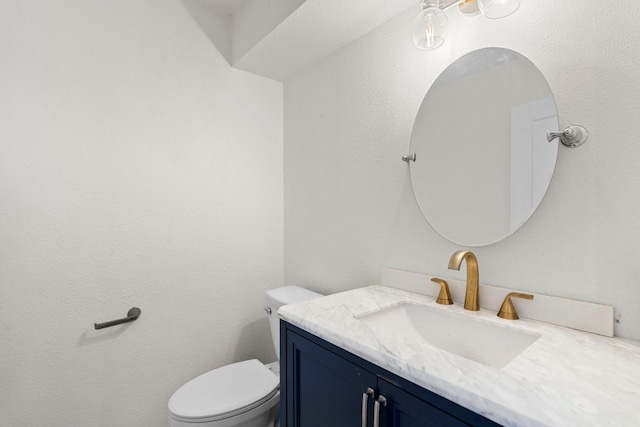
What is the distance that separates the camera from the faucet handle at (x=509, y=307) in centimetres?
89

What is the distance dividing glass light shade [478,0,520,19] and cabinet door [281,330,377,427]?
1116 millimetres

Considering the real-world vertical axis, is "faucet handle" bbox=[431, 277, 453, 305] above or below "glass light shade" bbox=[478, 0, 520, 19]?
below

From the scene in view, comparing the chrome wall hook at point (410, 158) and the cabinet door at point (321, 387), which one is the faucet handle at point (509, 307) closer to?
the cabinet door at point (321, 387)

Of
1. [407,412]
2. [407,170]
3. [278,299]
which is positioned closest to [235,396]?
[278,299]

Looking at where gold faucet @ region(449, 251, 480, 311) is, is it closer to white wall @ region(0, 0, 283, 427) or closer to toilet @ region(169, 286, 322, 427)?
toilet @ region(169, 286, 322, 427)

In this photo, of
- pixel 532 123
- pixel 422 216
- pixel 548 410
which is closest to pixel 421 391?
Answer: pixel 548 410

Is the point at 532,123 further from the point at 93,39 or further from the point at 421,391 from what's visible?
the point at 93,39

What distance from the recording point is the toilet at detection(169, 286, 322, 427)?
1.19 metres

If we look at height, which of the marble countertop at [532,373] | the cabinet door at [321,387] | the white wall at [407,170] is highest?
the white wall at [407,170]

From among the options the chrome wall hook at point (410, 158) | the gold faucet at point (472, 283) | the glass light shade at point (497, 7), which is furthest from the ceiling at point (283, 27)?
the gold faucet at point (472, 283)

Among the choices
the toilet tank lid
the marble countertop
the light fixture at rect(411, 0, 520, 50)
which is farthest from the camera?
the toilet tank lid

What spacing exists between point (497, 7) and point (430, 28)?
201 mm

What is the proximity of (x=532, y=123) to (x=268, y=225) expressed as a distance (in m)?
1.42

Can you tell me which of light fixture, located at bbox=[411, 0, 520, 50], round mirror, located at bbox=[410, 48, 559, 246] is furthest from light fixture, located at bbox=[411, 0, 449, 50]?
round mirror, located at bbox=[410, 48, 559, 246]
